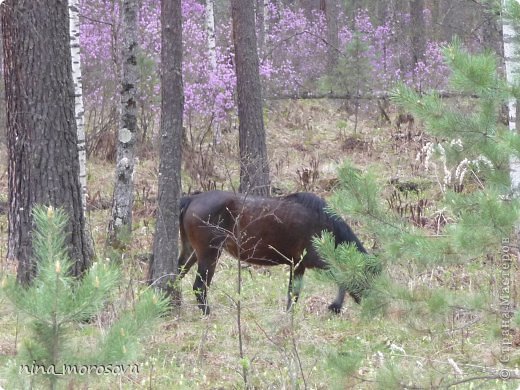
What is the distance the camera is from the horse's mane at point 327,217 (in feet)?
29.2

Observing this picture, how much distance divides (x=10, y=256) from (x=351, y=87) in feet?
42.4

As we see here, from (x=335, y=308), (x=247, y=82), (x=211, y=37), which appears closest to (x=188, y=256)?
(x=335, y=308)

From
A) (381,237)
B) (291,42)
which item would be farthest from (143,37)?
(381,237)

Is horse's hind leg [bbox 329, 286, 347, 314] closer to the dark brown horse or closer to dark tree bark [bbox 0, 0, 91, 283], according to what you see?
the dark brown horse

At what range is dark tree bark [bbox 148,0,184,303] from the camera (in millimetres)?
8438

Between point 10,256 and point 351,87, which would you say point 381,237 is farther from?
point 351,87

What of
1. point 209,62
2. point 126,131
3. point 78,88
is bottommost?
point 126,131

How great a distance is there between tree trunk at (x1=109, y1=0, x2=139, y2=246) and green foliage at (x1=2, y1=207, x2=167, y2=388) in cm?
649

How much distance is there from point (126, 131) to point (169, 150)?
2.27m

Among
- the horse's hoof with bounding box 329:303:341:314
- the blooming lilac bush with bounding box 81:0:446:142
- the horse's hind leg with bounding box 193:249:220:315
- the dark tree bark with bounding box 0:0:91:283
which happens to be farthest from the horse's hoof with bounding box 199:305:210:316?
the blooming lilac bush with bounding box 81:0:446:142

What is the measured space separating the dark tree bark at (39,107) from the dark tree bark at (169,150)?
41.4 inches

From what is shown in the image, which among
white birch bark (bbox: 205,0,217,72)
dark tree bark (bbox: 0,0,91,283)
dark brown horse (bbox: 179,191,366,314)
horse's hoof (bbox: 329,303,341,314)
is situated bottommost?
horse's hoof (bbox: 329,303,341,314)

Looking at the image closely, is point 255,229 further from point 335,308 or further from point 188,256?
point 335,308

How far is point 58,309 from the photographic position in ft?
11.8
